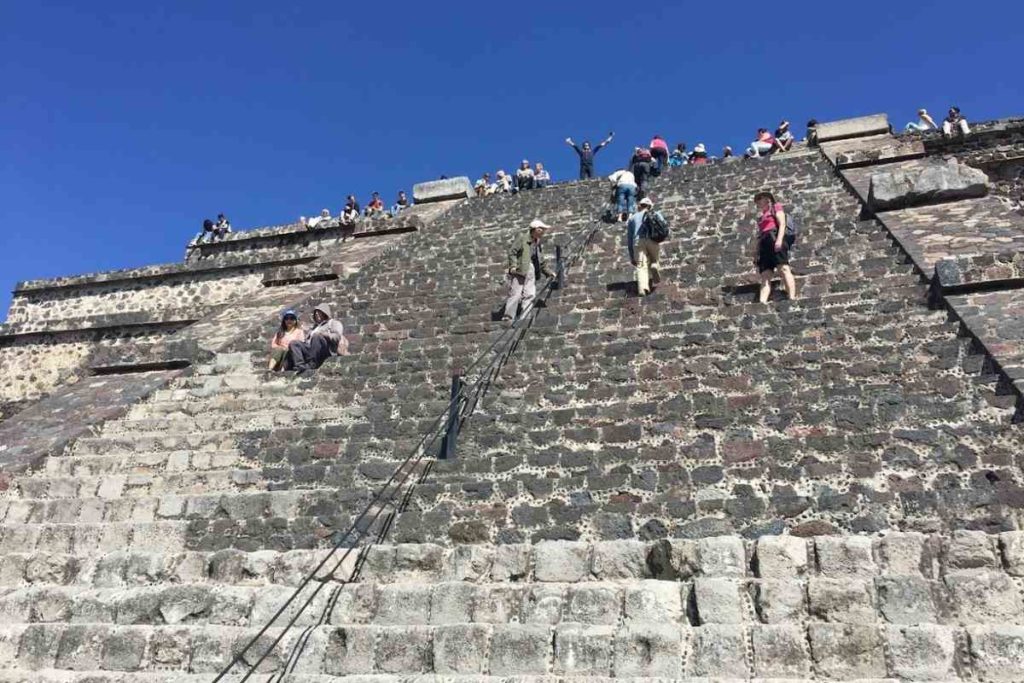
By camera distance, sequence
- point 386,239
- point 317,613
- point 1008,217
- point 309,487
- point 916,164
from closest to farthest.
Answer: point 317,613 < point 309,487 < point 1008,217 < point 916,164 < point 386,239

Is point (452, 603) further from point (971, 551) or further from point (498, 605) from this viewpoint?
point (971, 551)

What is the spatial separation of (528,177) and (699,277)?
8.32 metres

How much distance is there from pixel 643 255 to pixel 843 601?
528 centimetres

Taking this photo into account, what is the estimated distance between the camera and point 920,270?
7.21 meters

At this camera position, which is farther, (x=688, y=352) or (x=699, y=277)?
(x=699, y=277)

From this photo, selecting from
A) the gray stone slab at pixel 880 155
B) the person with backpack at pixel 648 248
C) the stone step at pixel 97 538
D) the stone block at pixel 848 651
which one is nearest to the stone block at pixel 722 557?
the stone block at pixel 848 651

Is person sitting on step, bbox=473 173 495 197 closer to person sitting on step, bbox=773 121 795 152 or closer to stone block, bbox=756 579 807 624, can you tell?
person sitting on step, bbox=773 121 795 152

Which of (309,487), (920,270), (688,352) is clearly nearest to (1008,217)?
(920,270)

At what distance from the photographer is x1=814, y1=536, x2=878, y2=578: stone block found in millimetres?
4000

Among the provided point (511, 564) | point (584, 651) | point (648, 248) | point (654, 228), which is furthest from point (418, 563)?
point (654, 228)

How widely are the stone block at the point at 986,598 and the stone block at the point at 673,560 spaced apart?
1.30 m

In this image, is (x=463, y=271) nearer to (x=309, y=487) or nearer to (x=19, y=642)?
(x=309, y=487)

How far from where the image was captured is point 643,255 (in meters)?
8.52

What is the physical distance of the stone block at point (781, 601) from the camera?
3.82 meters
